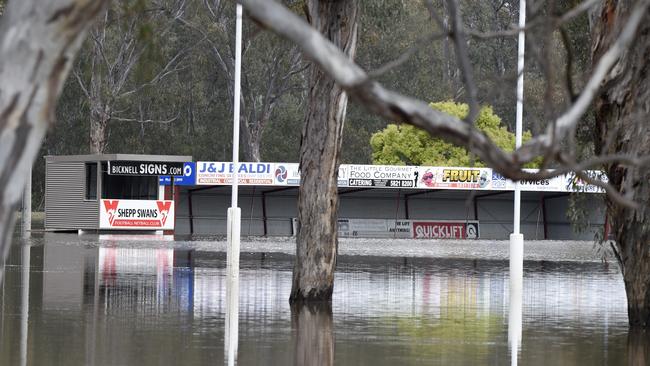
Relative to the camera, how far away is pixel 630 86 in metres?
15.1

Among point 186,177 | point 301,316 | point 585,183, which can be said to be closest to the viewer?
point 301,316

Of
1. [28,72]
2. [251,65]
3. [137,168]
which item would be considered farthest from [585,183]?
[251,65]

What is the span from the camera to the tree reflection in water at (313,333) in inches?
496

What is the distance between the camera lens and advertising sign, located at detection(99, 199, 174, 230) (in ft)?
148

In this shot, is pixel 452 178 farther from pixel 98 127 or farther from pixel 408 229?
pixel 98 127

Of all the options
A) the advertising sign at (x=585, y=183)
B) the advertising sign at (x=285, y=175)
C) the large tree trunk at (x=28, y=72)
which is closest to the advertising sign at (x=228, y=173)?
the advertising sign at (x=285, y=175)

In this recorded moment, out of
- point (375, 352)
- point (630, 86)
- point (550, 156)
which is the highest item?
point (630, 86)

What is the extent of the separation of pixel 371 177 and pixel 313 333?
33003mm

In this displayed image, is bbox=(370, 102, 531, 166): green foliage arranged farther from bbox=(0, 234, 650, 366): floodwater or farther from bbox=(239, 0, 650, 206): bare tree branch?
bbox=(239, 0, 650, 206): bare tree branch

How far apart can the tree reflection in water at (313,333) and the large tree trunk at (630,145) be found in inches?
144

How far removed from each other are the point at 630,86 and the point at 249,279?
10.0 meters

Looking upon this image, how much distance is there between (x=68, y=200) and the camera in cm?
4616

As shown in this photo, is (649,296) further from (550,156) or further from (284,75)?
(284,75)

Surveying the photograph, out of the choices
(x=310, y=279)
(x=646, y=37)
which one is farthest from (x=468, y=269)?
(x=646, y=37)
